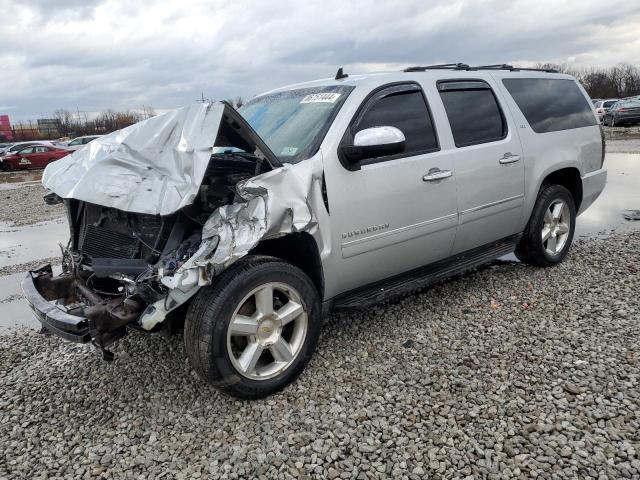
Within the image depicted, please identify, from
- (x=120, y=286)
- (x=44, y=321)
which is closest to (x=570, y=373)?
(x=120, y=286)

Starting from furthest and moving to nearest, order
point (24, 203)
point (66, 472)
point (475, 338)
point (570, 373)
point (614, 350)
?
point (24, 203) < point (475, 338) < point (614, 350) < point (570, 373) < point (66, 472)

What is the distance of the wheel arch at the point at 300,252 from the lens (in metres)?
3.18

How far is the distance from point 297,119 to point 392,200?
Result: 2.90 ft

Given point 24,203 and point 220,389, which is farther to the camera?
point 24,203

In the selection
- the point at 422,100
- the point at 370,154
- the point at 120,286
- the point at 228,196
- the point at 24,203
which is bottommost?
the point at 24,203

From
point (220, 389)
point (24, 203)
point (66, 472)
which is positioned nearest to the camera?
point (66, 472)

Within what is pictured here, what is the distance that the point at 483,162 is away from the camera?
4.07m

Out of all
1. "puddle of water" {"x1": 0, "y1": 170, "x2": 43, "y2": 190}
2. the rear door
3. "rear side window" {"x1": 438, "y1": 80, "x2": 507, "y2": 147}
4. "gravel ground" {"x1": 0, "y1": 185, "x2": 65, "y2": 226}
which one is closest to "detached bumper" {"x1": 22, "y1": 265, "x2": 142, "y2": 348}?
the rear door

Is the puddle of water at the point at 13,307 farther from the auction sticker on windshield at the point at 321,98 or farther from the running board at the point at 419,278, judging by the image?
the auction sticker on windshield at the point at 321,98

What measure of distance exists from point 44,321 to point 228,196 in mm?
1292

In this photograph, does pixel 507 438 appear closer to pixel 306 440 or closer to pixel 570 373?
pixel 570 373

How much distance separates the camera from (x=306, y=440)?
8.81 ft

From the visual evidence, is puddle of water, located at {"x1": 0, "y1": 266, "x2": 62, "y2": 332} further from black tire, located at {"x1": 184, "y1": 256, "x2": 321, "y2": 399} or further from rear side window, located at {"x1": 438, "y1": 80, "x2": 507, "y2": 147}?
rear side window, located at {"x1": 438, "y1": 80, "x2": 507, "y2": 147}

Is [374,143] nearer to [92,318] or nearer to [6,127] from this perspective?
[92,318]
